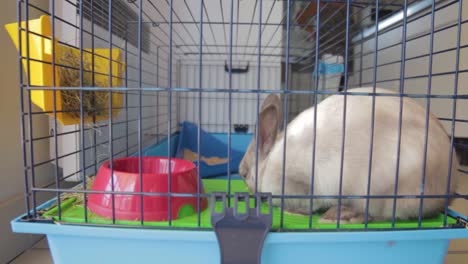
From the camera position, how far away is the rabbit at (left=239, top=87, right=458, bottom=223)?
0.88 meters

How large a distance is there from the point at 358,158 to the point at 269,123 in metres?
0.27

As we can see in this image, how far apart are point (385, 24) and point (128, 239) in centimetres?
247

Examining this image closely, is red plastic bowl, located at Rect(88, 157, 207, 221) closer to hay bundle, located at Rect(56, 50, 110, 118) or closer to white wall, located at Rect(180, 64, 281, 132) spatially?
hay bundle, located at Rect(56, 50, 110, 118)

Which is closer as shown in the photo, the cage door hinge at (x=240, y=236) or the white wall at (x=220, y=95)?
the cage door hinge at (x=240, y=236)

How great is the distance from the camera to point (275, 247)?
787 millimetres

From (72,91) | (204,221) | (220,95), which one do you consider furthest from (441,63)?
(72,91)

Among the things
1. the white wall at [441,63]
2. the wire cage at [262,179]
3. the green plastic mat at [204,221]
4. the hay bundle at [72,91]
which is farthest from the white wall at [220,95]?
the green plastic mat at [204,221]

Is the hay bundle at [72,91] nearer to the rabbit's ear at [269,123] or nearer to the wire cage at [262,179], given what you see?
the wire cage at [262,179]

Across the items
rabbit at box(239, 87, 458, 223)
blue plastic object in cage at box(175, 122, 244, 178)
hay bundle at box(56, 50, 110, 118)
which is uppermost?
hay bundle at box(56, 50, 110, 118)

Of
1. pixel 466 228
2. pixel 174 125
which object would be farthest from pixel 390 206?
pixel 174 125

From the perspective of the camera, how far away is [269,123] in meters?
1.06

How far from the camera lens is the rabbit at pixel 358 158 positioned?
2.89 feet

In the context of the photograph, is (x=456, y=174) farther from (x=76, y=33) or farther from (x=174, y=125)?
(x=174, y=125)

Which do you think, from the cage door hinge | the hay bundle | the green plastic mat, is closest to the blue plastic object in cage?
the hay bundle
